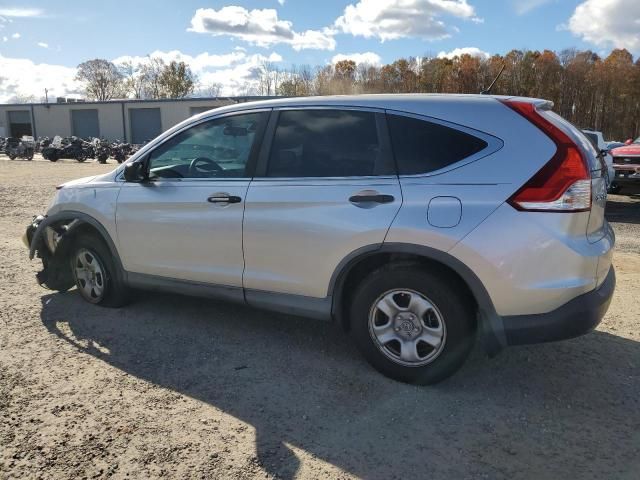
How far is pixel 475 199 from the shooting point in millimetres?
3021

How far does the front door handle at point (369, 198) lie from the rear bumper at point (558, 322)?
3.18 ft

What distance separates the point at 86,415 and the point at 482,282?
7.94ft

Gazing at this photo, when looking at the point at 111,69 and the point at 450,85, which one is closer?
the point at 450,85

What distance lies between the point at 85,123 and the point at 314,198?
56.7 meters

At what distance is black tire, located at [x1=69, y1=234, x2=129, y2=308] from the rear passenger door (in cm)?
150

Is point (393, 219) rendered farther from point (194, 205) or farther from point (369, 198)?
point (194, 205)

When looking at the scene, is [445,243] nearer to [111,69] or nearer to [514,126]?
[514,126]

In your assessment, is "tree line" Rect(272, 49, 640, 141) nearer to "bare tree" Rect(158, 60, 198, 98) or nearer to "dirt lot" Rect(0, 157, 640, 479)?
"bare tree" Rect(158, 60, 198, 98)

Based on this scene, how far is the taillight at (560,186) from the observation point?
2916 mm

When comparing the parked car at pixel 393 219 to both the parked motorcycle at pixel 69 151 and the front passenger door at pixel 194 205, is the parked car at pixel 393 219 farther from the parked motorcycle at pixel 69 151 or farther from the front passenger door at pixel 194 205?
the parked motorcycle at pixel 69 151

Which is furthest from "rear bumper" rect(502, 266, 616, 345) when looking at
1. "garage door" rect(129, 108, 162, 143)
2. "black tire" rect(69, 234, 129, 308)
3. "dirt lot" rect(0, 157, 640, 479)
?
"garage door" rect(129, 108, 162, 143)

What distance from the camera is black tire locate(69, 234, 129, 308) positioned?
470 cm

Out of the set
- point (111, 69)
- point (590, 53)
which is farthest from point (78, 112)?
point (590, 53)

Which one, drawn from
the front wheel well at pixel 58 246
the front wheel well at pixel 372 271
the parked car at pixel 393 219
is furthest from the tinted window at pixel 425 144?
the front wheel well at pixel 58 246
